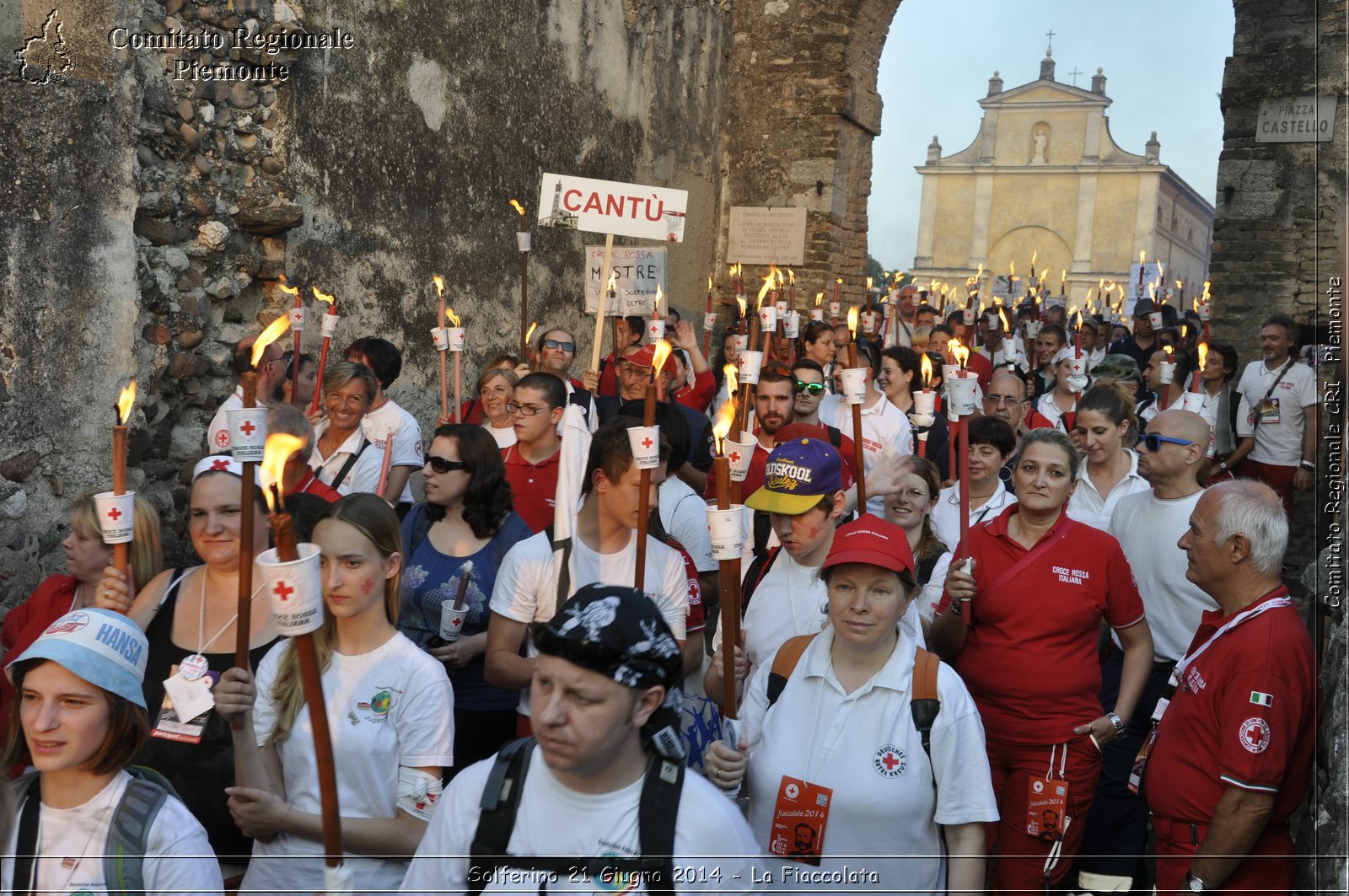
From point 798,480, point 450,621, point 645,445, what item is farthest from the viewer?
point 450,621

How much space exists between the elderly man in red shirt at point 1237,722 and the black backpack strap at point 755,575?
1.30m

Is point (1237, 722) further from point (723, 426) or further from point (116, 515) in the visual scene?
point (116, 515)

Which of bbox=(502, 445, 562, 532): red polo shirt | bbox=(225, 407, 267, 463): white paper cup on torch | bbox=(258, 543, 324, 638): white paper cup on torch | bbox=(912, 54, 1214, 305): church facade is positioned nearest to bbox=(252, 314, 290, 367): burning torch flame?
bbox=(225, 407, 267, 463): white paper cup on torch

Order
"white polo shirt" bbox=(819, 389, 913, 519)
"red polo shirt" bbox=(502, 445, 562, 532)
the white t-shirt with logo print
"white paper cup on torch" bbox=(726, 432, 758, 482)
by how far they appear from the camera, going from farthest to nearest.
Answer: "white polo shirt" bbox=(819, 389, 913, 519) < "red polo shirt" bbox=(502, 445, 562, 532) < "white paper cup on torch" bbox=(726, 432, 758, 482) < the white t-shirt with logo print

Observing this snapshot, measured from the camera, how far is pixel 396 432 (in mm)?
6230

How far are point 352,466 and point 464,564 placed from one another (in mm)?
1547

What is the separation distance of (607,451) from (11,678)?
1.79 meters

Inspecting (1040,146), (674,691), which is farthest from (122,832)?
(1040,146)

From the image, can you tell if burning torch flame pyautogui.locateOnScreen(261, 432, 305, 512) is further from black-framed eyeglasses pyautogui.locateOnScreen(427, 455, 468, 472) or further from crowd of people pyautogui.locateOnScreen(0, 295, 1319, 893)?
black-framed eyeglasses pyautogui.locateOnScreen(427, 455, 468, 472)

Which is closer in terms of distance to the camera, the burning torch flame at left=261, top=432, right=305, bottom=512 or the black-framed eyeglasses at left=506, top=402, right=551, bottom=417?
the burning torch flame at left=261, top=432, right=305, bottom=512

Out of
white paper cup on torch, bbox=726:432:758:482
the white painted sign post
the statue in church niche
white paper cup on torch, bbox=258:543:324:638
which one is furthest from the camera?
the statue in church niche
